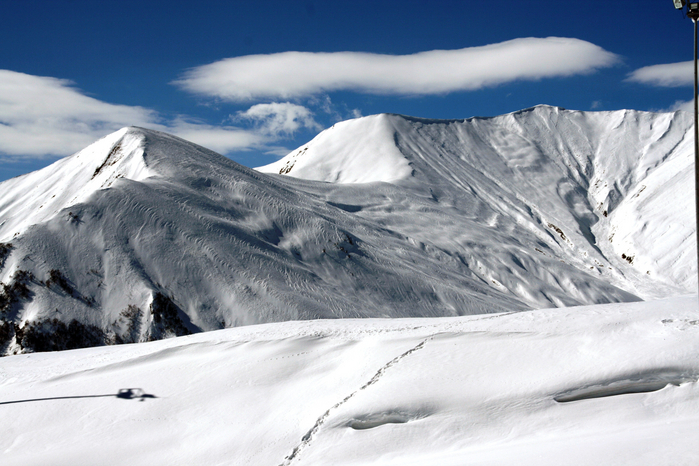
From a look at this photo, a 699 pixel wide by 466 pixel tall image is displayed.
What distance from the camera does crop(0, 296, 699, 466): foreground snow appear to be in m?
6.18

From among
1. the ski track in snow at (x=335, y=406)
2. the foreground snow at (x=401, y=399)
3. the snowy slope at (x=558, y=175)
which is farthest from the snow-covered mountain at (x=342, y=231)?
the ski track in snow at (x=335, y=406)

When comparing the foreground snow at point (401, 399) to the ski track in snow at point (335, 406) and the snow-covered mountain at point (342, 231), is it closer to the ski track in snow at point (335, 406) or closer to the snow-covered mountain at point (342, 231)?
the ski track in snow at point (335, 406)

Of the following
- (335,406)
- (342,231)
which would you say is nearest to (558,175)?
(342,231)

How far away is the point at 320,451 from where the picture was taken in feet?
20.9

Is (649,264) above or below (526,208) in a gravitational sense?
below

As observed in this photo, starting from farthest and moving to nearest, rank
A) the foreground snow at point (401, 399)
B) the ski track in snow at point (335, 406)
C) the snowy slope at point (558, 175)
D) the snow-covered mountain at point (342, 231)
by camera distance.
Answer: the snowy slope at point (558, 175)
the snow-covered mountain at point (342, 231)
the ski track in snow at point (335, 406)
the foreground snow at point (401, 399)

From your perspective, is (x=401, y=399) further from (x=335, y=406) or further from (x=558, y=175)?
(x=558, y=175)

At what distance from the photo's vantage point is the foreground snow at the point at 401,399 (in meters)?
6.18

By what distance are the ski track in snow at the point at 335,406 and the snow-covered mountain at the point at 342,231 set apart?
1397 centimetres

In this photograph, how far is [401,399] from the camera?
22.5ft

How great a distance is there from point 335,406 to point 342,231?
24.1m

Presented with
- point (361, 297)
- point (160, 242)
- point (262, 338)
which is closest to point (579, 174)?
point (361, 297)

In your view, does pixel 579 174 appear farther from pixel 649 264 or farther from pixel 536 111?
pixel 649 264

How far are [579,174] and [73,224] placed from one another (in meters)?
60.3
